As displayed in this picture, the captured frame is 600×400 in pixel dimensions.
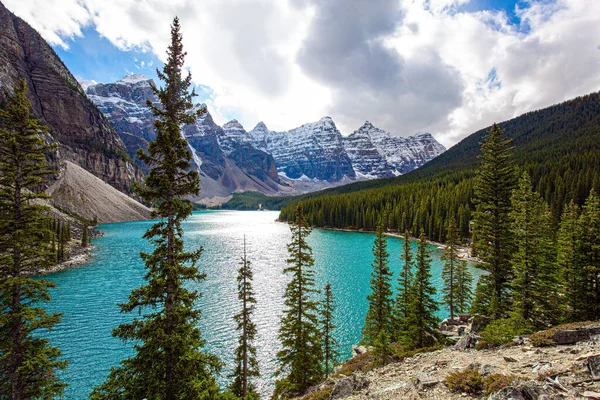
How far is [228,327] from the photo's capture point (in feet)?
108

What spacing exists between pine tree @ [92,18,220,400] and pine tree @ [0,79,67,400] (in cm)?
365

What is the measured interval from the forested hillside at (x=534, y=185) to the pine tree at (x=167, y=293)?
2647 inches

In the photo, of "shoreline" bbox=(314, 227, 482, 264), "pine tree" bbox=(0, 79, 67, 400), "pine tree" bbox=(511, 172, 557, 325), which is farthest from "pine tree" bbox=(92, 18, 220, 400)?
"shoreline" bbox=(314, 227, 482, 264)

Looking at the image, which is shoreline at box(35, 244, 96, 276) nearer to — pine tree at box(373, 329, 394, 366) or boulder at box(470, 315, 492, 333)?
pine tree at box(373, 329, 394, 366)

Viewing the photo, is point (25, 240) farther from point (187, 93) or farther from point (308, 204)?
point (308, 204)

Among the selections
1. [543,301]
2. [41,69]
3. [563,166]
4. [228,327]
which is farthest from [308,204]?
[41,69]

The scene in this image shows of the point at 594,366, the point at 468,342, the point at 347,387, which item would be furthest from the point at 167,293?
the point at 468,342

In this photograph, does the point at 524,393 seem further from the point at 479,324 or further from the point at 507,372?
the point at 479,324

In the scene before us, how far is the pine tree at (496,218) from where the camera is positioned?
21.8 m

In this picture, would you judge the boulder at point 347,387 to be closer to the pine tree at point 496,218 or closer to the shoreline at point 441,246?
the pine tree at point 496,218

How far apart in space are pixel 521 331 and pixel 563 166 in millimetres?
113495

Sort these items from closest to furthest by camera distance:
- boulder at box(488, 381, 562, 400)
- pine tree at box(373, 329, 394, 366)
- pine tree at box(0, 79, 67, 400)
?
1. boulder at box(488, 381, 562, 400)
2. pine tree at box(0, 79, 67, 400)
3. pine tree at box(373, 329, 394, 366)

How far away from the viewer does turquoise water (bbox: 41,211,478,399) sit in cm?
2683

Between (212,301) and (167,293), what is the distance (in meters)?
30.8
